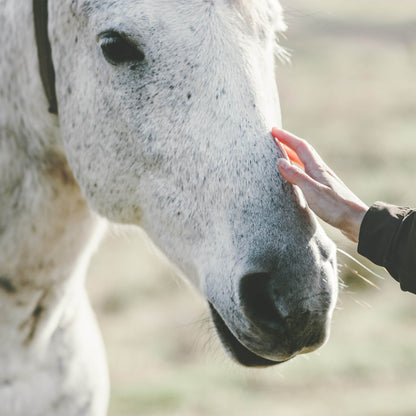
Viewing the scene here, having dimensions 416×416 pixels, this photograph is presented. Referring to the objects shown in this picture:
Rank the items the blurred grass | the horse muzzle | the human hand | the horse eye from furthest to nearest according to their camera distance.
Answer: the blurred grass < the horse eye < the human hand < the horse muzzle

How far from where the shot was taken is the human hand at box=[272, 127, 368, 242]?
64.6 inches

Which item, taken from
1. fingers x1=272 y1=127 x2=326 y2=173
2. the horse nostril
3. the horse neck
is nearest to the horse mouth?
the horse nostril

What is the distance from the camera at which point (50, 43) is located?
78.1 inches

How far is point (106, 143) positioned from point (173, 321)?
3.70 metres

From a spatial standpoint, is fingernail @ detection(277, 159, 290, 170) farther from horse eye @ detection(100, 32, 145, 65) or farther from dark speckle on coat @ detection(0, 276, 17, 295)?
dark speckle on coat @ detection(0, 276, 17, 295)

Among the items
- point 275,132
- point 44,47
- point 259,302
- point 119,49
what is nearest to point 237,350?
point 259,302

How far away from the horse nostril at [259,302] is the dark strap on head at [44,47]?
0.94 metres

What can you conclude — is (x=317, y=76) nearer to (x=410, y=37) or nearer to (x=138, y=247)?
(x=410, y=37)

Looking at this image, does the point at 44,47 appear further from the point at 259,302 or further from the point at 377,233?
the point at 377,233

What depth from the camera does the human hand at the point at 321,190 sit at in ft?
5.38

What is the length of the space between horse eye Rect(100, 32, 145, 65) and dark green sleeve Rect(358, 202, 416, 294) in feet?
2.64

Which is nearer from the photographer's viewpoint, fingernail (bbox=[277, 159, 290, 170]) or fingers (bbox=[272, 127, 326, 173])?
fingernail (bbox=[277, 159, 290, 170])

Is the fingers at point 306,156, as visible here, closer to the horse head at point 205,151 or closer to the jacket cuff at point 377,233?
the horse head at point 205,151

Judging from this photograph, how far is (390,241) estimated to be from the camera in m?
1.68
